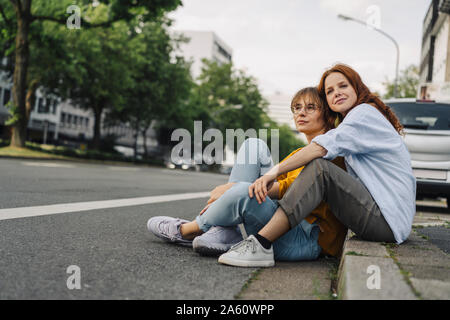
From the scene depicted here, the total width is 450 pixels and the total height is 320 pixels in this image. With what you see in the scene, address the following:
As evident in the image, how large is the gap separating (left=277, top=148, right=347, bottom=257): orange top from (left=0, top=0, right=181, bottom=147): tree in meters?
17.2

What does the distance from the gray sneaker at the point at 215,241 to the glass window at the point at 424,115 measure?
5936 mm

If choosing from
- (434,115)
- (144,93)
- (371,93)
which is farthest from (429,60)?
(371,93)

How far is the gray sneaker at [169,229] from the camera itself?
3916 millimetres

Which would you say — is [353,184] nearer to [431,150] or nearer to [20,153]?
[431,150]

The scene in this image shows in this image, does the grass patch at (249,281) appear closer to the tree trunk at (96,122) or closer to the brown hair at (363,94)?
the brown hair at (363,94)

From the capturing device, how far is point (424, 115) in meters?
8.74

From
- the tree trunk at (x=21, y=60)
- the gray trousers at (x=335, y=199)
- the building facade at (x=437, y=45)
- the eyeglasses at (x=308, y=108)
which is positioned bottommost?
the gray trousers at (x=335, y=199)

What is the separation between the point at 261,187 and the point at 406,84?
3117 centimetres

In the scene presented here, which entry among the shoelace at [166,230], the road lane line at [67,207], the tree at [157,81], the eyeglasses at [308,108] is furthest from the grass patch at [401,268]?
the tree at [157,81]

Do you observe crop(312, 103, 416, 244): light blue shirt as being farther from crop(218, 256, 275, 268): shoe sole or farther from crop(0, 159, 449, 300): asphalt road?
crop(218, 256, 275, 268): shoe sole

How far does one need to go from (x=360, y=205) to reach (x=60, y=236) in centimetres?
224

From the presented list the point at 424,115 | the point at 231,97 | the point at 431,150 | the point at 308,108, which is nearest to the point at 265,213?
the point at 308,108
